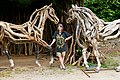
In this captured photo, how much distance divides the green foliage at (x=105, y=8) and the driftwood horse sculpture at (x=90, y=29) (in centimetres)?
636

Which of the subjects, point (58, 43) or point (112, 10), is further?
point (112, 10)

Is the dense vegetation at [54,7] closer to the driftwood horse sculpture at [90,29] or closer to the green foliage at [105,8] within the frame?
the green foliage at [105,8]

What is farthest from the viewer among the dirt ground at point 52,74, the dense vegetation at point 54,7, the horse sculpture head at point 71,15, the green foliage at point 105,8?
the green foliage at point 105,8

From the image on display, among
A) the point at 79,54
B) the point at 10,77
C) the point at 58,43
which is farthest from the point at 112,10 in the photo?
the point at 10,77

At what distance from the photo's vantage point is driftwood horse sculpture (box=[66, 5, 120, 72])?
25.6 ft

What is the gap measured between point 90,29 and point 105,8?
24.9 ft

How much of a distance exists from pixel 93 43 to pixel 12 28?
89.3 inches

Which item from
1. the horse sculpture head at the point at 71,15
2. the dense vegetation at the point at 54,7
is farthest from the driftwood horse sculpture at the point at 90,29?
the dense vegetation at the point at 54,7

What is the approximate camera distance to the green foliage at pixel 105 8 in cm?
1517

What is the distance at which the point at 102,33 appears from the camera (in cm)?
778

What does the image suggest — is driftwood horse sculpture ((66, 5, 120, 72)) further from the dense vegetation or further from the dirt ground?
the dense vegetation

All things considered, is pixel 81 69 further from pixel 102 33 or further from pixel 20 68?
pixel 20 68

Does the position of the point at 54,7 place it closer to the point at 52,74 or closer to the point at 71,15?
the point at 71,15

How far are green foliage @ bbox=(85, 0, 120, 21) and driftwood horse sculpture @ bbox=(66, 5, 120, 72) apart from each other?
636cm
